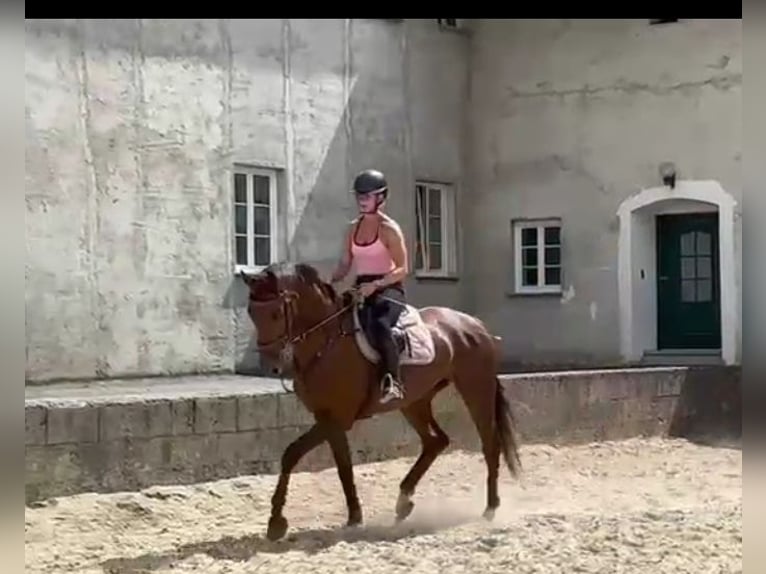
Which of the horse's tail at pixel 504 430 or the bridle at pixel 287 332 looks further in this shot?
the horse's tail at pixel 504 430

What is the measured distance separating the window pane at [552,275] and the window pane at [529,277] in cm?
11

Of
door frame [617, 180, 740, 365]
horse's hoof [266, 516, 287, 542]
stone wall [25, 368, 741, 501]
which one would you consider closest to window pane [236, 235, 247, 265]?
stone wall [25, 368, 741, 501]

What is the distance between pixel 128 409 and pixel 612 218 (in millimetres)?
6200

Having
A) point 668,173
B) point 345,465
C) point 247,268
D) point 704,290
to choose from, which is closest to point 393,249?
point 345,465

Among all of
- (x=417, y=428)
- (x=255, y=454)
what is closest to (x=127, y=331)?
(x=255, y=454)

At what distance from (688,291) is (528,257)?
1516 mm

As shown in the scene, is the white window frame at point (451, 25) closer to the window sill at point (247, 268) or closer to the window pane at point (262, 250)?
the window pane at point (262, 250)

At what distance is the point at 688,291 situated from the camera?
11.9 meters

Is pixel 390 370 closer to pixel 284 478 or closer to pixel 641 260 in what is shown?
pixel 284 478

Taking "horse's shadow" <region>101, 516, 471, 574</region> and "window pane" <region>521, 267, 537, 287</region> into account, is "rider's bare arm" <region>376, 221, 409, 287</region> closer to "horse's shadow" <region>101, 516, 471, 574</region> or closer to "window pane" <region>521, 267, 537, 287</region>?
"horse's shadow" <region>101, 516, 471, 574</region>

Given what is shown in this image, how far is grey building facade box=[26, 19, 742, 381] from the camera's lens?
9773mm

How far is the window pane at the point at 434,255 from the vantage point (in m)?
12.3

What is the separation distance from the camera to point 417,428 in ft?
23.4

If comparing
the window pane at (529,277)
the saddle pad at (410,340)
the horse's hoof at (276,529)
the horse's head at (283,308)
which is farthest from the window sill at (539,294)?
the horse's hoof at (276,529)
